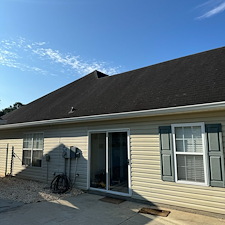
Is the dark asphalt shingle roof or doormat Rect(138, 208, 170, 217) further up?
the dark asphalt shingle roof

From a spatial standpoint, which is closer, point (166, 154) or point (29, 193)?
point (166, 154)

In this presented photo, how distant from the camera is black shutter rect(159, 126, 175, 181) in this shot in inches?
183

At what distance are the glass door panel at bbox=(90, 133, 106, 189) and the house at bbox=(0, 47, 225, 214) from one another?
33mm

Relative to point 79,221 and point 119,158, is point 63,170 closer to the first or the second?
point 119,158

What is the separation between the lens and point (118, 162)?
590 cm

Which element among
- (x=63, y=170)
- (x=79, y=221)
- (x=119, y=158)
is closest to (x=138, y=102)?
(x=119, y=158)

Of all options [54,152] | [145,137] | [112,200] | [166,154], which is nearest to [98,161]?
[112,200]

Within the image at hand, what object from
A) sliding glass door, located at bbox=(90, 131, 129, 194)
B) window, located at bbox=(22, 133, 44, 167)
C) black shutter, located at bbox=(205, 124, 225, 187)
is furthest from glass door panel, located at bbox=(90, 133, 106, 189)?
black shutter, located at bbox=(205, 124, 225, 187)

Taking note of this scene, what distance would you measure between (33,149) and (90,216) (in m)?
5.34

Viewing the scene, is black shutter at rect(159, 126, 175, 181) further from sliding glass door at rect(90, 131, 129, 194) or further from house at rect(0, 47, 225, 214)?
sliding glass door at rect(90, 131, 129, 194)

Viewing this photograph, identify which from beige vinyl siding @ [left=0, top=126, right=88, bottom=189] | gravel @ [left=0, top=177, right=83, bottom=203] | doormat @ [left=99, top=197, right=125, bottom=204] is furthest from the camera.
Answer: beige vinyl siding @ [left=0, top=126, right=88, bottom=189]

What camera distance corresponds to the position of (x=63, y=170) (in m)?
7.17

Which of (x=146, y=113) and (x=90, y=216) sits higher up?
(x=146, y=113)

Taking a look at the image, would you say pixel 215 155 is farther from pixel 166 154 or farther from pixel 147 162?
pixel 147 162
